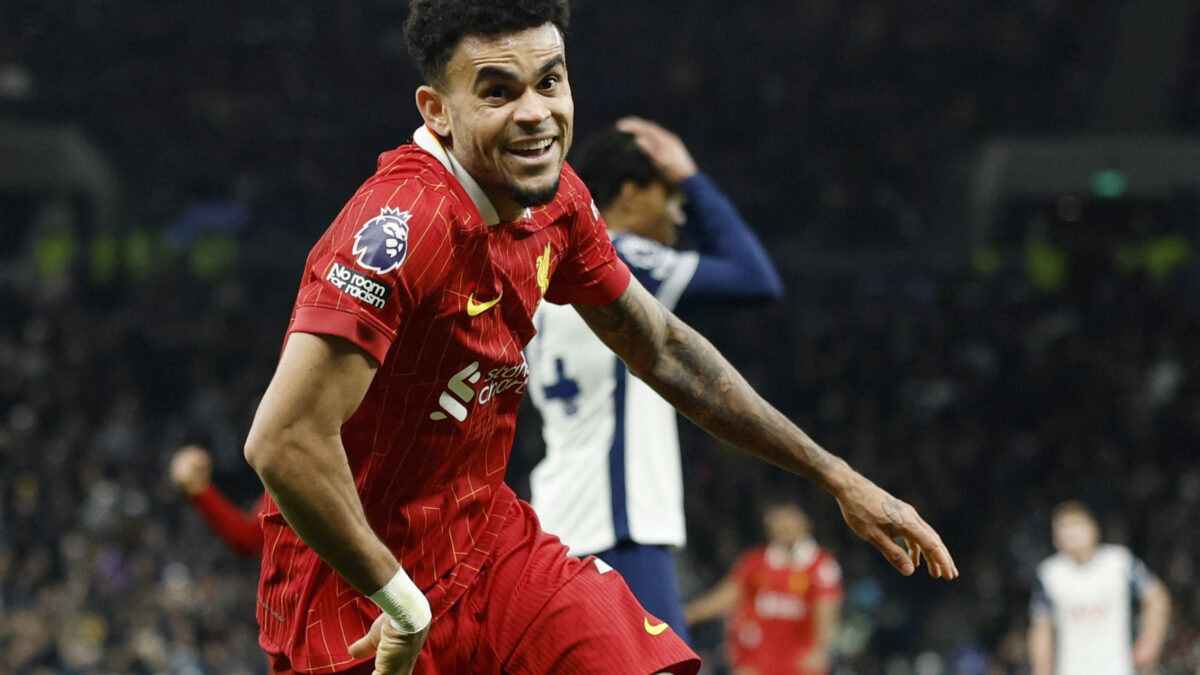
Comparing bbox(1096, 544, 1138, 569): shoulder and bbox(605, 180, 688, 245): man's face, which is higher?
bbox(605, 180, 688, 245): man's face

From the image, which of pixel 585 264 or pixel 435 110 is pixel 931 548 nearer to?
pixel 585 264

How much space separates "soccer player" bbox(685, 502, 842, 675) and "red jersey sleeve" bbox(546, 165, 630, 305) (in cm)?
676

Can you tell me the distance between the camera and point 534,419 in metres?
15.5

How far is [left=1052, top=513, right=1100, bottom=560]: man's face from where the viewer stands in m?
8.88

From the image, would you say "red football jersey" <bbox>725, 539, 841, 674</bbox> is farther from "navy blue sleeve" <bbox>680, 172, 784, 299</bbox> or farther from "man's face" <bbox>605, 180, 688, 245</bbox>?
"man's face" <bbox>605, 180, 688, 245</bbox>

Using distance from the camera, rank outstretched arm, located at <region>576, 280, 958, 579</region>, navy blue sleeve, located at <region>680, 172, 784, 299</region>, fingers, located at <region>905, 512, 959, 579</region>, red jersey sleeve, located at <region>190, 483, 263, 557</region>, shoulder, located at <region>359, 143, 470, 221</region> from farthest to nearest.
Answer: red jersey sleeve, located at <region>190, 483, 263, 557</region> < navy blue sleeve, located at <region>680, 172, 784, 299</region> < outstretched arm, located at <region>576, 280, 958, 579</region> < fingers, located at <region>905, 512, 959, 579</region> < shoulder, located at <region>359, 143, 470, 221</region>

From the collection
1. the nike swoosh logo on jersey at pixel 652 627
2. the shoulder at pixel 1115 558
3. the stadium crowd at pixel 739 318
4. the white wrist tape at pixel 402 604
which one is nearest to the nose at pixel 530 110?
the white wrist tape at pixel 402 604

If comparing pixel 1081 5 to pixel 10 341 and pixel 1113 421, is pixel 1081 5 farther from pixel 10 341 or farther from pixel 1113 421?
pixel 10 341

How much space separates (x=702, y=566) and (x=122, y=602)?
508 cm

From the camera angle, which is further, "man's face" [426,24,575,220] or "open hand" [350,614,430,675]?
"man's face" [426,24,575,220]

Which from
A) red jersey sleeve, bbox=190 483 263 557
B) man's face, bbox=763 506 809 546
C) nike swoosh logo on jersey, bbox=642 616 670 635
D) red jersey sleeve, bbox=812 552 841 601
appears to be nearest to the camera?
nike swoosh logo on jersey, bbox=642 616 670 635

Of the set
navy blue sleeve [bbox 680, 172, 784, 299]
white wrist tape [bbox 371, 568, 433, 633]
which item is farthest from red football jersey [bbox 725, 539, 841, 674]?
white wrist tape [bbox 371, 568, 433, 633]

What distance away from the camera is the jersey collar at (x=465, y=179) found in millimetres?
2832

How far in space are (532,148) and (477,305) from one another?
1.03 feet
